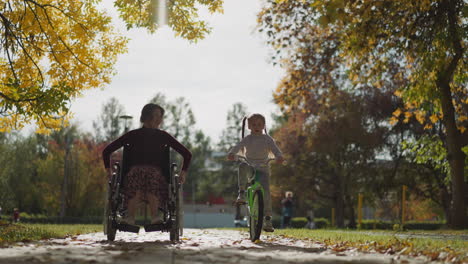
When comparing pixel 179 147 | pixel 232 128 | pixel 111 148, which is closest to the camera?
pixel 111 148

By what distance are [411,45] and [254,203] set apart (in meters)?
7.92

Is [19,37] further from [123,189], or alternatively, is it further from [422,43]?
[422,43]

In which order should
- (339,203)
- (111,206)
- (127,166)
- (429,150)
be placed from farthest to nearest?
(339,203), (429,150), (127,166), (111,206)

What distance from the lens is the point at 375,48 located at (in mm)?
14562

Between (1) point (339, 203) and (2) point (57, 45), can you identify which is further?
(1) point (339, 203)

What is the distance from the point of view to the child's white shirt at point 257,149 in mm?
8000

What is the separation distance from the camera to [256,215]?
24.7ft

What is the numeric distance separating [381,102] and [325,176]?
7527 mm

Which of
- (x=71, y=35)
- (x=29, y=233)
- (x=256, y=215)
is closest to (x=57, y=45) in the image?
(x=71, y=35)

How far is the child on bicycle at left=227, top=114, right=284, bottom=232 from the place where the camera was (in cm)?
789

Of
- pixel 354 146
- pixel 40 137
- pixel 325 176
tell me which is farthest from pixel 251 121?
pixel 40 137

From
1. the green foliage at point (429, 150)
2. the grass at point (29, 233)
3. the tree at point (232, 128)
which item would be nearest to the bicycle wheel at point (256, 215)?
the grass at point (29, 233)

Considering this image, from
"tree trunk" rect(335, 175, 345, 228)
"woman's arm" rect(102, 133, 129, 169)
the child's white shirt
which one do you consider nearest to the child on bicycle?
the child's white shirt

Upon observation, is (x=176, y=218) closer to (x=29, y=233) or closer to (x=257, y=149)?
(x=257, y=149)
